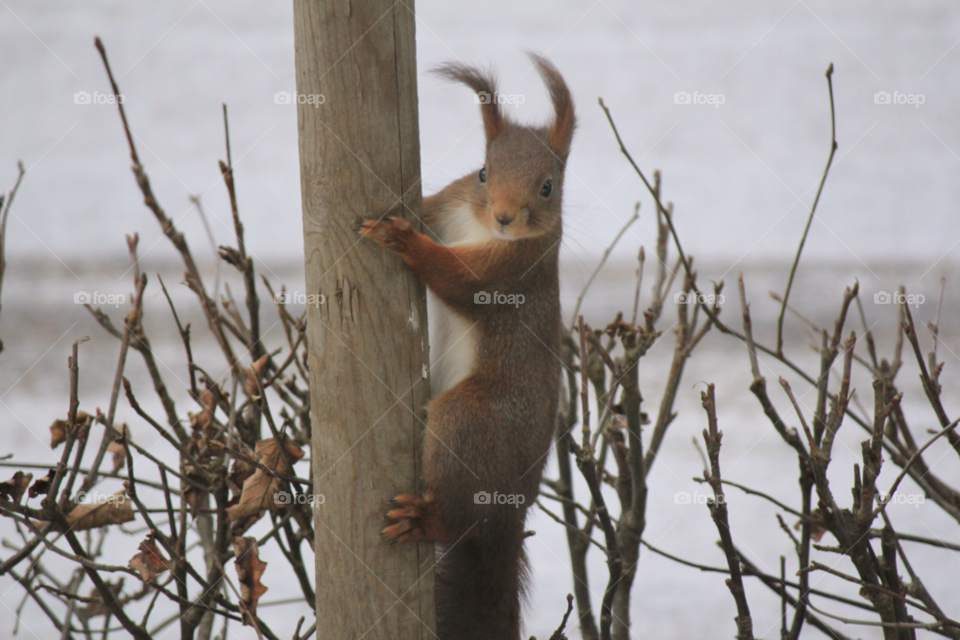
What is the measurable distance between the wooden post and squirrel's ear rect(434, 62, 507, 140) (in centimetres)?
39

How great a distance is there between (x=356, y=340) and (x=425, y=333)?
0.16 metres

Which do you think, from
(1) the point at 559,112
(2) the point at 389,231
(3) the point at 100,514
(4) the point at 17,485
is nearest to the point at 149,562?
(3) the point at 100,514

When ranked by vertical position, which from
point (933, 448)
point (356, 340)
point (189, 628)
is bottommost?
point (189, 628)

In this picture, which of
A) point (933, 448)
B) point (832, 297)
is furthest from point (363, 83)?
point (832, 297)

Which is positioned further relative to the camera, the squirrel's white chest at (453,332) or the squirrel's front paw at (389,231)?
the squirrel's white chest at (453,332)

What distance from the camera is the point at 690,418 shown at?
A: 4148mm

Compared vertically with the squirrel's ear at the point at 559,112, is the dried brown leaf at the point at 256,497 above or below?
below

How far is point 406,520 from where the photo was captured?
1.48 m

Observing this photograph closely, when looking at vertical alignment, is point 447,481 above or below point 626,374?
below

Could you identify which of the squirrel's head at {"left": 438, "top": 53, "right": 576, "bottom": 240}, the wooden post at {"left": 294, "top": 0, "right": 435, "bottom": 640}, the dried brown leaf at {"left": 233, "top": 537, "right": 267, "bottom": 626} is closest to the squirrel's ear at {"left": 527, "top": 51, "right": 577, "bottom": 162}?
the squirrel's head at {"left": 438, "top": 53, "right": 576, "bottom": 240}

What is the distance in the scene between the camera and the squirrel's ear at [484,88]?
1.84 meters

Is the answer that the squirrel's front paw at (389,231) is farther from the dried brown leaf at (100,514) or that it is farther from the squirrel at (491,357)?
the dried brown leaf at (100,514)

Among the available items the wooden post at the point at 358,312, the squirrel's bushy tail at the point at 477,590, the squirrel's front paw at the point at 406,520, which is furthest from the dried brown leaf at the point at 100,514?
the squirrel's bushy tail at the point at 477,590

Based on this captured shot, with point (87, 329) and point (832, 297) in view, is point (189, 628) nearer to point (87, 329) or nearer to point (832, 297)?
point (87, 329)
